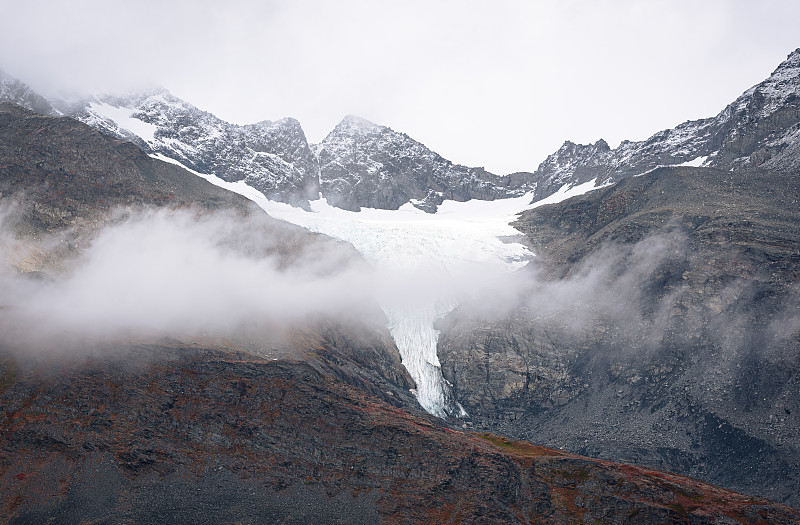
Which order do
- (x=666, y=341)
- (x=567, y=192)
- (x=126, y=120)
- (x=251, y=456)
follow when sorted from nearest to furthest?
(x=251, y=456) < (x=666, y=341) < (x=126, y=120) < (x=567, y=192)

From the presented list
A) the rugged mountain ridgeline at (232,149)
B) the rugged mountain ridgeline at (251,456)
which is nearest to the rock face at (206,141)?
the rugged mountain ridgeline at (232,149)

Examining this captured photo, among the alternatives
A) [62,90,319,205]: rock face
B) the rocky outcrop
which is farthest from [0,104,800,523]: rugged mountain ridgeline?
[62,90,319,205]: rock face

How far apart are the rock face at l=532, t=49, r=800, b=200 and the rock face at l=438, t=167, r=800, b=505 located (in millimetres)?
→ 11988

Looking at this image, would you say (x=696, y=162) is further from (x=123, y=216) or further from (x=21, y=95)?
(x=21, y=95)

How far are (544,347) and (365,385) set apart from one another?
109ft

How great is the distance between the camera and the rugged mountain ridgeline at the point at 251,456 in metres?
39.4

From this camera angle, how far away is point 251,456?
4569cm

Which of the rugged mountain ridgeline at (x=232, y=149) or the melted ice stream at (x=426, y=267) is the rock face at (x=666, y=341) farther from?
the rugged mountain ridgeline at (x=232, y=149)

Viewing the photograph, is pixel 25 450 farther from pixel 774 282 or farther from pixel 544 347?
pixel 774 282

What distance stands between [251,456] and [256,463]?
91 cm

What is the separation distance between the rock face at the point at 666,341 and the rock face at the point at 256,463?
13.0 metres

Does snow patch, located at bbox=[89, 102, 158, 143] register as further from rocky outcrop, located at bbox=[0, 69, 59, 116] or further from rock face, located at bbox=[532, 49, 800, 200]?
rock face, located at bbox=[532, 49, 800, 200]

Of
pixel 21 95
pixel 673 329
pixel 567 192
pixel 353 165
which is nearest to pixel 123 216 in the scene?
pixel 673 329

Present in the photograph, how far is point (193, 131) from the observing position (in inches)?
6905
